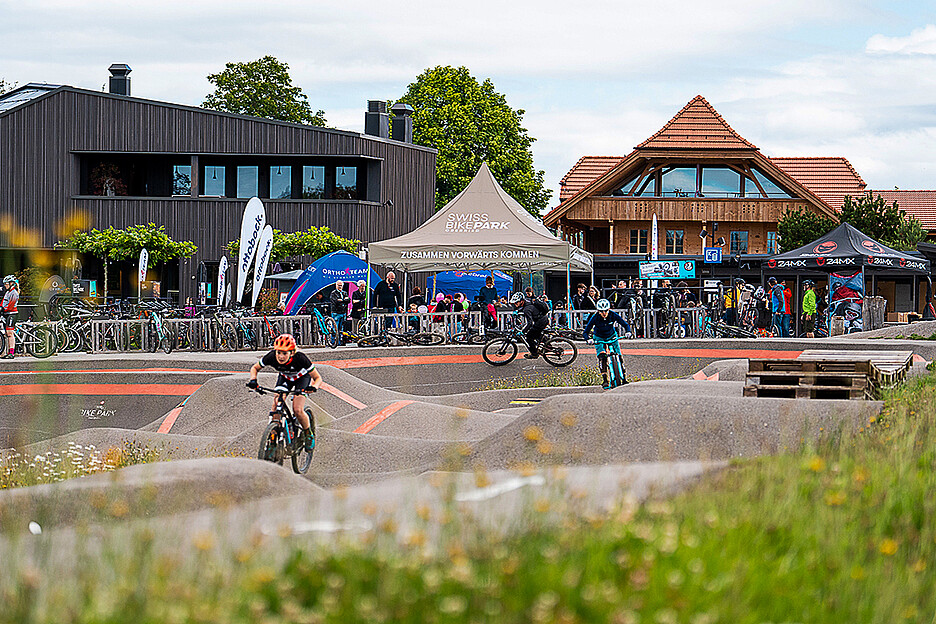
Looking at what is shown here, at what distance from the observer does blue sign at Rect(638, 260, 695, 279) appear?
90.1 feet

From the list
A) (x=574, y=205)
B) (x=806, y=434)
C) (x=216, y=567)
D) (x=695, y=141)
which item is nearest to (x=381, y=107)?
(x=574, y=205)

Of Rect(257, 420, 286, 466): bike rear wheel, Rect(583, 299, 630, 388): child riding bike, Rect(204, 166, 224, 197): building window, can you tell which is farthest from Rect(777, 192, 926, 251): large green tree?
Rect(257, 420, 286, 466): bike rear wheel

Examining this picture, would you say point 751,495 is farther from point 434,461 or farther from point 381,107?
point 381,107

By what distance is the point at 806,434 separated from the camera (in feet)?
26.9

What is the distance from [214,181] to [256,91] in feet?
69.5

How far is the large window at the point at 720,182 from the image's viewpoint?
56562mm

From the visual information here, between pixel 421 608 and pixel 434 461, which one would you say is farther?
pixel 434 461

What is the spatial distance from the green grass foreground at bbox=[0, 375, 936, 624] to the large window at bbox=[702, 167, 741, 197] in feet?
175

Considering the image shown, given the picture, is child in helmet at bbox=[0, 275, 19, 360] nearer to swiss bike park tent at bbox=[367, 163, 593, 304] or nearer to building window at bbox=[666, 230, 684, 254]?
swiss bike park tent at bbox=[367, 163, 593, 304]

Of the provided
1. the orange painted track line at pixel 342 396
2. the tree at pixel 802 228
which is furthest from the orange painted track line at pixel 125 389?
the tree at pixel 802 228

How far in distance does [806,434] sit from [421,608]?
552 cm

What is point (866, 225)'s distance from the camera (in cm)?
4666

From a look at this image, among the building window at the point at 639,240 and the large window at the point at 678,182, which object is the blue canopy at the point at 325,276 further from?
the large window at the point at 678,182

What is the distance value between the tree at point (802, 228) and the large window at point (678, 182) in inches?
260
